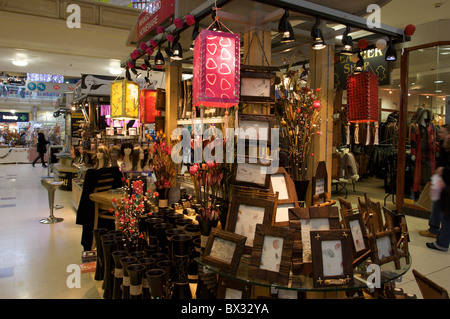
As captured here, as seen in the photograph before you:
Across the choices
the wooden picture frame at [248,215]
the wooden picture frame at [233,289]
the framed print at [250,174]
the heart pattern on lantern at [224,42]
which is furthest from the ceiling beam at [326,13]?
the wooden picture frame at [233,289]

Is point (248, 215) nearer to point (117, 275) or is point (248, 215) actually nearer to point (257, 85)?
point (117, 275)

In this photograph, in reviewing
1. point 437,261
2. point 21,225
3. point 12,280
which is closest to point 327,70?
point 437,261

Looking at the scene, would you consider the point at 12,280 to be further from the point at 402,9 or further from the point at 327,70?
the point at 402,9

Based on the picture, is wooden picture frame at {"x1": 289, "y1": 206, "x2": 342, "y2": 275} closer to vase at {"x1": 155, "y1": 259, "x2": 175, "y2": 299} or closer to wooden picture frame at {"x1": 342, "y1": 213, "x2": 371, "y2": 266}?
wooden picture frame at {"x1": 342, "y1": 213, "x2": 371, "y2": 266}

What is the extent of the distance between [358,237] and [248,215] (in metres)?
0.62

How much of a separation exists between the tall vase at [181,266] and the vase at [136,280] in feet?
0.71

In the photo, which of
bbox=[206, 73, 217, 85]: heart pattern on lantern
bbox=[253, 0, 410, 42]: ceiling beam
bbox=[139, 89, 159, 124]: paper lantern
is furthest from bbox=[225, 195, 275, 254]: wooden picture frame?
bbox=[139, 89, 159, 124]: paper lantern

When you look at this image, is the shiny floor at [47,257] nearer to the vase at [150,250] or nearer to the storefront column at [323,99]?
the vase at [150,250]

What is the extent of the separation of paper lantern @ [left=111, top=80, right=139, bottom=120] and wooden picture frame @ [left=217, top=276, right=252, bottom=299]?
319 cm

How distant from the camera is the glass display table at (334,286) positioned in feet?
5.09

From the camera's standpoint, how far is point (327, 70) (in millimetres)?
3727

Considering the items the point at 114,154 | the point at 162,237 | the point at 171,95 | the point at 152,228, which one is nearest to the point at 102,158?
the point at 114,154

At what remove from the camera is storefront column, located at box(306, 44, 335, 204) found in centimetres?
370
